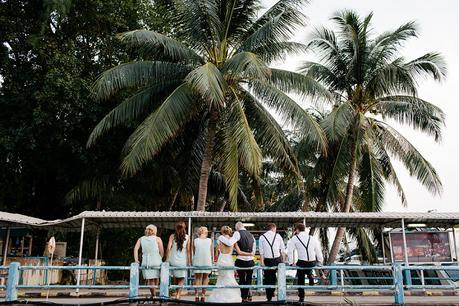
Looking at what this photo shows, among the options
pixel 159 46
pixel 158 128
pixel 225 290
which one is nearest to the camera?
pixel 225 290

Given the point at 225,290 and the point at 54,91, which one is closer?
the point at 225,290

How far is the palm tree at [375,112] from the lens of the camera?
715 inches

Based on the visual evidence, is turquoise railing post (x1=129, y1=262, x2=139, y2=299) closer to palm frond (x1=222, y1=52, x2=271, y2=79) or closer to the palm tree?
palm frond (x1=222, y1=52, x2=271, y2=79)

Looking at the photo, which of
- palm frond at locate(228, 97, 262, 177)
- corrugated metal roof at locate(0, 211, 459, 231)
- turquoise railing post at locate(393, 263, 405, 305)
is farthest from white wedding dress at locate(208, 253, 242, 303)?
palm frond at locate(228, 97, 262, 177)

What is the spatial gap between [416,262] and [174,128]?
8778 mm

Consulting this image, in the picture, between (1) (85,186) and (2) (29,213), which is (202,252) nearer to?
(1) (85,186)

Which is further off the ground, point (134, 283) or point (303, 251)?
point (303, 251)

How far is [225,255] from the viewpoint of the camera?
9.04 metres

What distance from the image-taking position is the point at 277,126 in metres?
16.6

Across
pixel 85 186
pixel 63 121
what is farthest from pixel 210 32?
pixel 85 186

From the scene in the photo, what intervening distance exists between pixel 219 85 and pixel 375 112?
25.9 feet

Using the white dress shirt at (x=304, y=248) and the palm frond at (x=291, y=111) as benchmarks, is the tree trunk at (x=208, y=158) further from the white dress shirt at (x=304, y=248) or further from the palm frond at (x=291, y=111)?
the white dress shirt at (x=304, y=248)

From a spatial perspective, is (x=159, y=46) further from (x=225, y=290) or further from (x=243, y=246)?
(x=225, y=290)

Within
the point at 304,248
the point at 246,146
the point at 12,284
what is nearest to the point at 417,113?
the point at 246,146
